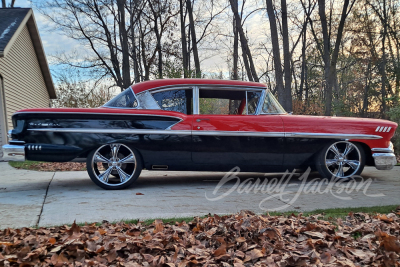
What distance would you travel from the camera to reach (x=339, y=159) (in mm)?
5797

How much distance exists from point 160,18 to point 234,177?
1986 centimetres

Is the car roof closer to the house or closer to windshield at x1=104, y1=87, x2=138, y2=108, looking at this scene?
windshield at x1=104, y1=87, x2=138, y2=108

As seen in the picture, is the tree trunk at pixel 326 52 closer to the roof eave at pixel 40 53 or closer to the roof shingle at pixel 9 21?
the roof shingle at pixel 9 21

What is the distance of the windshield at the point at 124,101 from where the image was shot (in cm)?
542

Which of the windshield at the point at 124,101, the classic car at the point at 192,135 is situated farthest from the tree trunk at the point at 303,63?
the windshield at the point at 124,101

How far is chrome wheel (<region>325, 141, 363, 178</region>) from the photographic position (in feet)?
18.9

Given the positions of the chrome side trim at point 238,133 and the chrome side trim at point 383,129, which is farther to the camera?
the chrome side trim at point 383,129

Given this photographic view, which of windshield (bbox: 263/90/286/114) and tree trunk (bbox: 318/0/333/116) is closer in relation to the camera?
windshield (bbox: 263/90/286/114)

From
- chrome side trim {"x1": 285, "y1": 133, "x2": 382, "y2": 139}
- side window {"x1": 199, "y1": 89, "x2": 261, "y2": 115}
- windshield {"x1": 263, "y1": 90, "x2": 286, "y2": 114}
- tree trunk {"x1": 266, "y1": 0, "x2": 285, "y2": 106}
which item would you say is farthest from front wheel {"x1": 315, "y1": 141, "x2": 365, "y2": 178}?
tree trunk {"x1": 266, "y1": 0, "x2": 285, "y2": 106}

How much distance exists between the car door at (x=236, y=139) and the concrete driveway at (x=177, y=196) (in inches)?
17.3

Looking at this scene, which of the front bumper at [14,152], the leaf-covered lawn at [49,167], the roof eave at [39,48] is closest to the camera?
the front bumper at [14,152]

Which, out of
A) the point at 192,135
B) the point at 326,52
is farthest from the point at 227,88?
the point at 326,52

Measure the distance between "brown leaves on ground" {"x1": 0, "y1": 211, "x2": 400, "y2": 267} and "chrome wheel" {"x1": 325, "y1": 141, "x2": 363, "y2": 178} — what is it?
8.59 feet

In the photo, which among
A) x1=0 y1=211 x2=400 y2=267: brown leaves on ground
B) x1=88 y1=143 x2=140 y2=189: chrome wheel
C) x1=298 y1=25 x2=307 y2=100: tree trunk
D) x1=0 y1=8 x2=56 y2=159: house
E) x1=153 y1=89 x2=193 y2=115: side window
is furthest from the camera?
x1=298 y1=25 x2=307 y2=100: tree trunk
